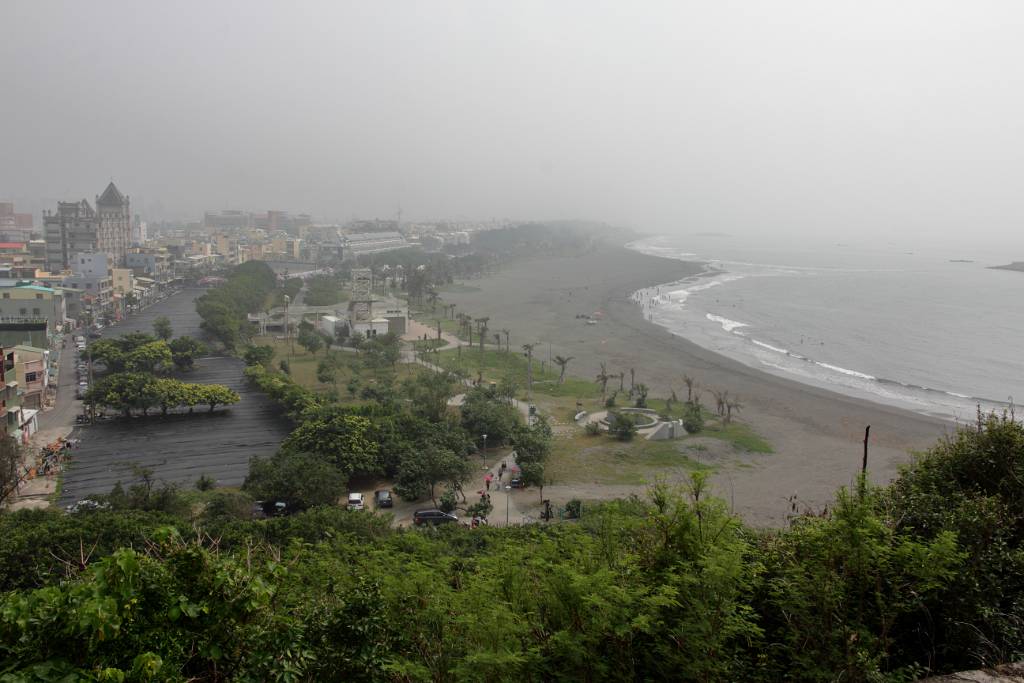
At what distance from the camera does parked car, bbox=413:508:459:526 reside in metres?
16.8

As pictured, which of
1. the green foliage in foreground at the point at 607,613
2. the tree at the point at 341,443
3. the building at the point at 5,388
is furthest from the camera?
the building at the point at 5,388

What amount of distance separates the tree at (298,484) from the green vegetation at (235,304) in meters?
24.0

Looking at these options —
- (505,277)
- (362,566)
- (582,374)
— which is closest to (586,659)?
(362,566)

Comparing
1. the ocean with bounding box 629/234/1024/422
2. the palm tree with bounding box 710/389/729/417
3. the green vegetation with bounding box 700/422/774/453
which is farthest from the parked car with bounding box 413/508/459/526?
the ocean with bounding box 629/234/1024/422

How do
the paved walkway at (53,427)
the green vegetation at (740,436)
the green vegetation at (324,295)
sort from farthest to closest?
the green vegetation at (324,295) → the green vegetation at (740,436) → the paved walkway at (53,427)

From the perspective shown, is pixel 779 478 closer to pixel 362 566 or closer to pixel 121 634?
pixel 362 566

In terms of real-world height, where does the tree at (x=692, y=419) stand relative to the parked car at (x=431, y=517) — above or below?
above

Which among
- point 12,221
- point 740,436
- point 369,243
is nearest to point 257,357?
point 740,436

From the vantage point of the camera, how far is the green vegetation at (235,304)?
40312 millimetres

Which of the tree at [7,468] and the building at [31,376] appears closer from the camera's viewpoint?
the tree at [7,468]

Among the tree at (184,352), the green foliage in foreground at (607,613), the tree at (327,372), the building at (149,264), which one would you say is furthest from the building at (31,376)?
the building at (149,264)

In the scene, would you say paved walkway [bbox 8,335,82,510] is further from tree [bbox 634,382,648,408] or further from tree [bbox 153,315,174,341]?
tree [bbox 634,382,648,408]

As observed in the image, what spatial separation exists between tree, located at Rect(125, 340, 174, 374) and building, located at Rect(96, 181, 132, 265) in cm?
4550

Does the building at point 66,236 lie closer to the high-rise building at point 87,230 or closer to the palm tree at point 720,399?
the high-rise building at point 87,230
